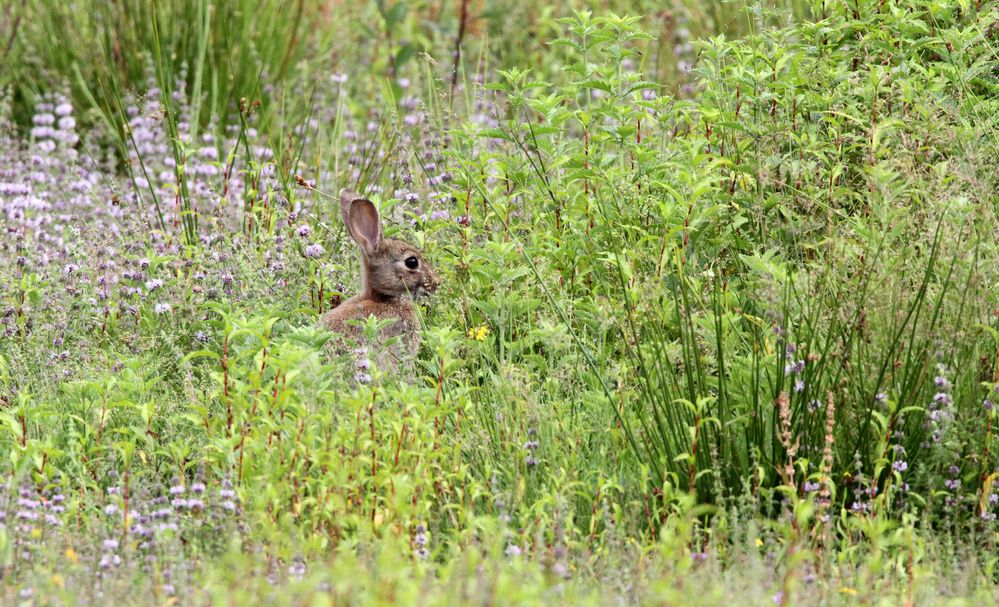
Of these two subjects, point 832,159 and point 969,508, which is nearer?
point 969,508

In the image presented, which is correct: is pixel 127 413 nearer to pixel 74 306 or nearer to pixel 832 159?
pixel 74 306

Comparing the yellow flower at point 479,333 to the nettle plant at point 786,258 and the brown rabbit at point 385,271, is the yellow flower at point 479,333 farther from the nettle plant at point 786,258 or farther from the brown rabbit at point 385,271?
the brown rabbit at point 385,271

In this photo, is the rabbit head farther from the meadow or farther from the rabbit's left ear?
the meadow

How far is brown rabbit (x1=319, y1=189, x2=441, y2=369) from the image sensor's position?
6219 mm

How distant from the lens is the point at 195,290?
5.95 meters

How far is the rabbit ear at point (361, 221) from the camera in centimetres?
621


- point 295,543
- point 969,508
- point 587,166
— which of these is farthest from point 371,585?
point 587,166

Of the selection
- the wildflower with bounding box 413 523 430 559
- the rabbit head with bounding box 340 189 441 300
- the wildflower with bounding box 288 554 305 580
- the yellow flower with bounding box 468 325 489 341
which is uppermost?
the rabbit head with bounding box 340 189 441 300

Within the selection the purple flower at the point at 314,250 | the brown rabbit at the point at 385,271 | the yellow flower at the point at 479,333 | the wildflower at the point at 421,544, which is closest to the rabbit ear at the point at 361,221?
the brown rabbit at the point at 385,271

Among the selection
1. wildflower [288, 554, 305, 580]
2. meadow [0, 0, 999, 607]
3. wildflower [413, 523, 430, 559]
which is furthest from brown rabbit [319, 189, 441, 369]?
wildflower [288, 554, 305, 580]

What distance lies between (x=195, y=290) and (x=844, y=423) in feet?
8.95

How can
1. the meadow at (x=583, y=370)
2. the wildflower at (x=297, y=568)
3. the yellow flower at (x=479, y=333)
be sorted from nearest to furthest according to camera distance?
the wildflower at (x=297, y=568) → the meadow at (x=583, y=370) → the yellow flower at (x=479, y=333)

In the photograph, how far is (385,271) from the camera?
6305 millimetres

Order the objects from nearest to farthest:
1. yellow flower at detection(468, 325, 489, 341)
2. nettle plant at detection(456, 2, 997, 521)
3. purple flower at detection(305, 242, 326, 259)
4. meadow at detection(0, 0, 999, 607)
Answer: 1. meadow at detection(0, 0, 999, 607)
2. nettle plant at detection(456, 2, 997, 521)
3. yellow flower at detection(468, 325, 489, 341)
4. purple flower at detection(305, 242, 326, 259)
